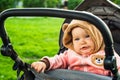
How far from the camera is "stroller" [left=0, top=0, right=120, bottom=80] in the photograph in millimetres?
2887

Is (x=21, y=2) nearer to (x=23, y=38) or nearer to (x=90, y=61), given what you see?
(x=23, y=38)

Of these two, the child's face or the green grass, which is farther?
the green grass

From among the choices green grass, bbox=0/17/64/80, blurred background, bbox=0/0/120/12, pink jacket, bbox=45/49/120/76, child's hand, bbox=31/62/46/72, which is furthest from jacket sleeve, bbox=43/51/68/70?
blurred background, bbox=0/0/120/12

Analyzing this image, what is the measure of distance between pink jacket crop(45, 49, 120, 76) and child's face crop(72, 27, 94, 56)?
0.19 ft

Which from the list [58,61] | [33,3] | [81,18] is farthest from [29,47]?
[33,3]

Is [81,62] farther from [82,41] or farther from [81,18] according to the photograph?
[81,18]

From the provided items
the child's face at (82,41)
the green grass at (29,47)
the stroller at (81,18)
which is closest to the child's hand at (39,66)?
the stroller at (81,18)

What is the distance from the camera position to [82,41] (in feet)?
11.8

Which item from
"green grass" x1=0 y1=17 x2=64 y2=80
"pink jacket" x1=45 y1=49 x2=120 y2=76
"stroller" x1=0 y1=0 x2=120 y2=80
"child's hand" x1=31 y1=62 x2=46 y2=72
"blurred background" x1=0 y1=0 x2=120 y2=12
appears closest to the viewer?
"stroller" x1=0 y1=0 x2=120 y2=80

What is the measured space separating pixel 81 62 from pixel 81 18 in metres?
0.88

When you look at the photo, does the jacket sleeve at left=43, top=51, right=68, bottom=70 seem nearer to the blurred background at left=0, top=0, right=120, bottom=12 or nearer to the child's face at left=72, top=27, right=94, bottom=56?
the child's face at left=72, top=27, right=94, bottom=56

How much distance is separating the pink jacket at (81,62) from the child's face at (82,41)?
2.2 inches

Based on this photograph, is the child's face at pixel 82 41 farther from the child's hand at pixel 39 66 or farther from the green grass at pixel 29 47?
the green grass at pixel 29 47

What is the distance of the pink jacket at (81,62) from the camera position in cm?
362
